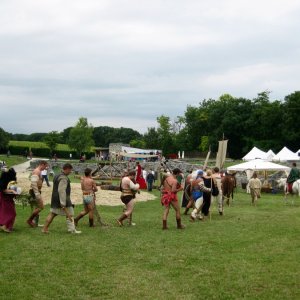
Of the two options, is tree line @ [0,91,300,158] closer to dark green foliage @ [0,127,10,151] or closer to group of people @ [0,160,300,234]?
dark green foliage @ [0,127,10,151]

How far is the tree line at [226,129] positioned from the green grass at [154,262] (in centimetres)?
5798

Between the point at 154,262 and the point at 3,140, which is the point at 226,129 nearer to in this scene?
the point at 3,140

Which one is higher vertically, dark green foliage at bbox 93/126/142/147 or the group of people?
dark green foliage at bbox 93/126/142/147

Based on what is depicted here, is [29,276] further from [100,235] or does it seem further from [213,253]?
[100,235]

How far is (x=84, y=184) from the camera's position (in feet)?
48.5

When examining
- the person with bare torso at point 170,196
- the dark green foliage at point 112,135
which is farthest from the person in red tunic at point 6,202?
the dark green foliage at point 112,135

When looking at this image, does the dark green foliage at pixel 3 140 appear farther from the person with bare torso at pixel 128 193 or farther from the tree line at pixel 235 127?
the person with bare torso at pixel 128 193

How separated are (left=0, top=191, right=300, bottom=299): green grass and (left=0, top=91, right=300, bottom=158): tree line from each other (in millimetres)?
57979

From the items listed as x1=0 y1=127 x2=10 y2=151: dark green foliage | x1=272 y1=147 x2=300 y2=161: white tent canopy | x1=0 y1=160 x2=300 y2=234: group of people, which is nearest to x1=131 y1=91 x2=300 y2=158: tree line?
x1=272 y1=147 x2=300 y2=161: white tent canopy

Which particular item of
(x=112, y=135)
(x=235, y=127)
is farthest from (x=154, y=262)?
(x=112, y=135)

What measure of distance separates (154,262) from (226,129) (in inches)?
3223

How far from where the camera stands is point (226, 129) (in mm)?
90438

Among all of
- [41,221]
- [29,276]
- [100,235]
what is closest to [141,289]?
[29,276]

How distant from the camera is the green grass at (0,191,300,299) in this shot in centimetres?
757
